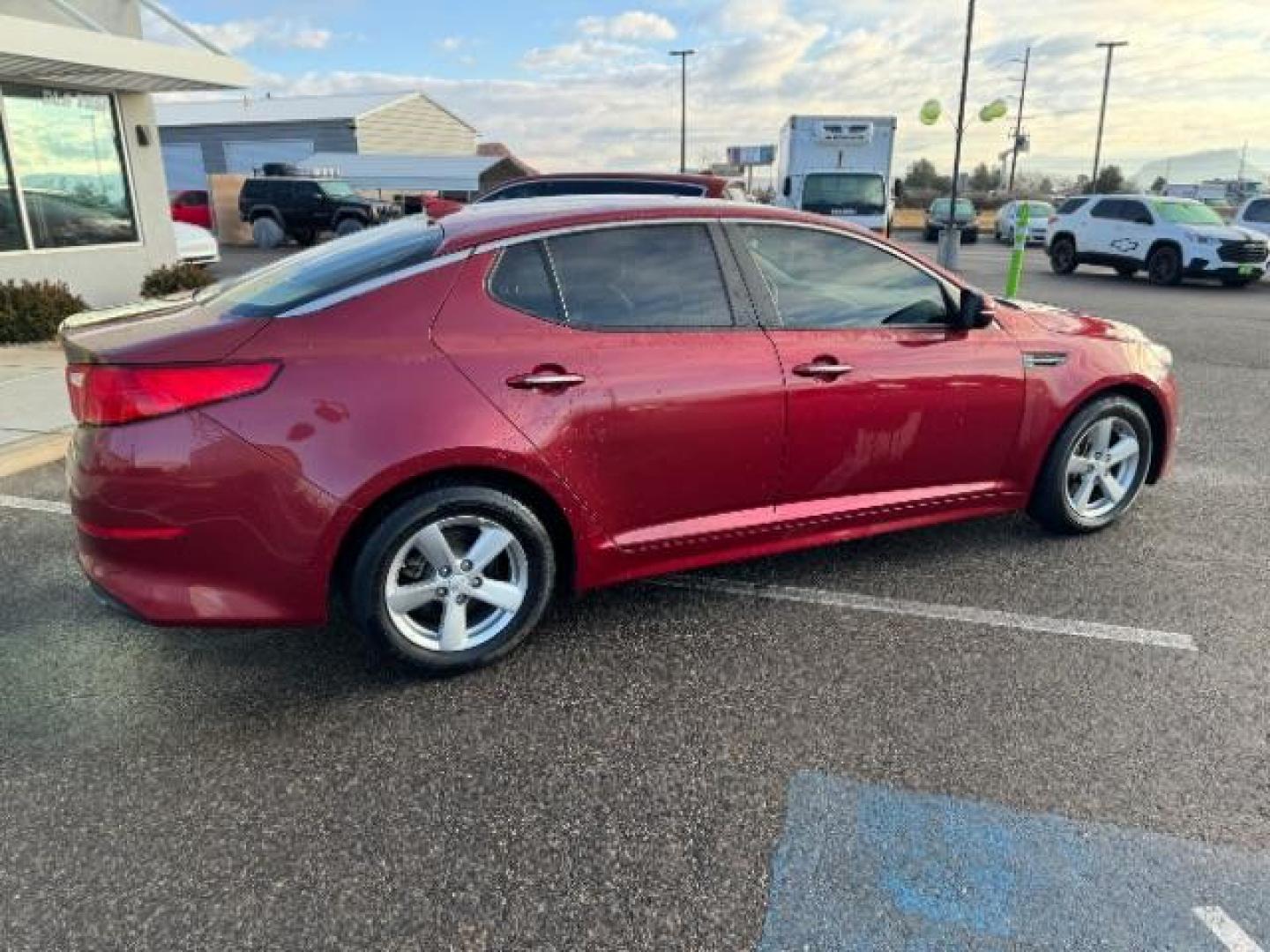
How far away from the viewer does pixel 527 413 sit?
3004mm

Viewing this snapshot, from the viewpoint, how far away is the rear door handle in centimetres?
299

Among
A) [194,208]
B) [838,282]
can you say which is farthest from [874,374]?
[194,208]

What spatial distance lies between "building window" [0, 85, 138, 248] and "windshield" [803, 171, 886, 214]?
41.4ft

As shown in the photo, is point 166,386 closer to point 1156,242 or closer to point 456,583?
point 456,583

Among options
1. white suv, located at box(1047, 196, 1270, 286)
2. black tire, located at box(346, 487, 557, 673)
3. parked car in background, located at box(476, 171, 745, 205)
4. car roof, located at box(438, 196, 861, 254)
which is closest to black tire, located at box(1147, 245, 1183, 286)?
white suv, located at box(1047, 196, 1270, 286)

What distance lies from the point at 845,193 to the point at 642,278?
1706 cm

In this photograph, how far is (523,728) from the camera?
2910 millimetres

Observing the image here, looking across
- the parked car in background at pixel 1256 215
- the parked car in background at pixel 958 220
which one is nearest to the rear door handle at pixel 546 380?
the parked car in background at pixel 1256 215

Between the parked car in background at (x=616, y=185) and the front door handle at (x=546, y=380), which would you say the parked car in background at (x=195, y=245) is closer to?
the parked car in background at (x=616, y=185)

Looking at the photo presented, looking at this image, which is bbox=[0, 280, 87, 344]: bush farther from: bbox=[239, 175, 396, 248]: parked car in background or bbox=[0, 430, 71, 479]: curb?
bbox=[239, 175, 396, 248]: parked car in background

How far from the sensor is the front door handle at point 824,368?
3457 millimetres

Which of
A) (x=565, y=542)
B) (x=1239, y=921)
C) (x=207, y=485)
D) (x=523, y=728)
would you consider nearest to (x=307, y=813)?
(x=523, y=728)

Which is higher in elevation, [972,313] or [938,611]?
[972,313]

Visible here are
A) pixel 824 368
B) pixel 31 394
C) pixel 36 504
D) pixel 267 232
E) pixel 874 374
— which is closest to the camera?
pixel 824 368
